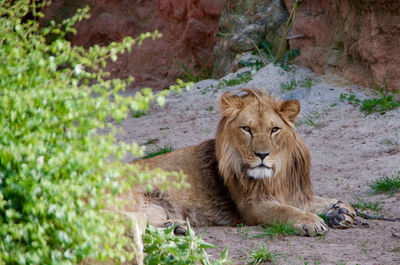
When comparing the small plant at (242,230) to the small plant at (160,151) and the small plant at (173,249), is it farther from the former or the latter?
the small plant at (160,151)

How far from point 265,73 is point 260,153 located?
16.5 ft

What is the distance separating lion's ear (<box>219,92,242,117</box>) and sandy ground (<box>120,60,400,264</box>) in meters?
1.01

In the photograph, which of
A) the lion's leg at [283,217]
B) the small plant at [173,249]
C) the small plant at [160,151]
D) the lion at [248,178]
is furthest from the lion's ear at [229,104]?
the small plant at [160,151]

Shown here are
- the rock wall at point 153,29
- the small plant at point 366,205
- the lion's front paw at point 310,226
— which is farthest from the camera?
the rock wall at point 153,29

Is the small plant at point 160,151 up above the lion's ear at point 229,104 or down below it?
below

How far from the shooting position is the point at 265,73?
10.1 m

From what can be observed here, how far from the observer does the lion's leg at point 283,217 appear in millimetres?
4961

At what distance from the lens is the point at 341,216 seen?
530 cm

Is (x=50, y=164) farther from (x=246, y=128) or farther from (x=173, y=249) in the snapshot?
(x=246, y=128)

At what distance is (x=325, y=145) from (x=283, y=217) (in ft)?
9.82

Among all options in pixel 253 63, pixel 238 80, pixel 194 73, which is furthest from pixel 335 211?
pixel 194 73

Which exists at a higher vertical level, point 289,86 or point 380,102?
point 380,102

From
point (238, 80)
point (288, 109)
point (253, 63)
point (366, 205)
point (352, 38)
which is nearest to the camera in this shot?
point (288, 109)

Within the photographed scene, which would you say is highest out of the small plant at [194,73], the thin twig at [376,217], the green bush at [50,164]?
the green bush at [50,164]
